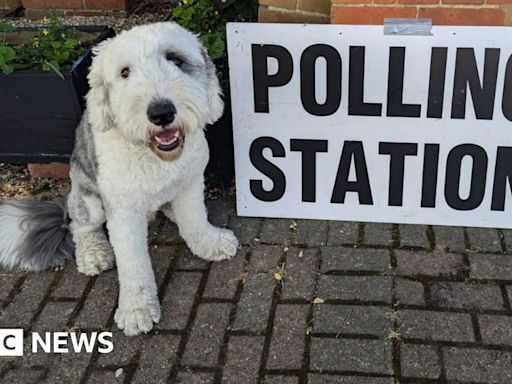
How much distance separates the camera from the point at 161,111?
9.02 feet

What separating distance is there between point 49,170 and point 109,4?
2018 millimetres

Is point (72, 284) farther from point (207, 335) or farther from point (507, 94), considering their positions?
point (507, 94)

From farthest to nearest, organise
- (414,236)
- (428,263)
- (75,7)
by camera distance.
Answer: (75,7)
(414,236)
(428,263)

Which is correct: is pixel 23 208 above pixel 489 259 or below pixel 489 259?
above

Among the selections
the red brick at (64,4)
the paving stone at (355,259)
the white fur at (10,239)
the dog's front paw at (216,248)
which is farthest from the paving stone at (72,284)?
the red brick at (64,4)

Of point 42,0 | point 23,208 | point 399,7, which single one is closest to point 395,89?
point 399,7

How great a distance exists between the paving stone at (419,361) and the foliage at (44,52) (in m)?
2.41

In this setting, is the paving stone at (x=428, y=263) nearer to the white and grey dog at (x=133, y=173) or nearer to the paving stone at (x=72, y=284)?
the white and grey dog at (x=133, y=173)

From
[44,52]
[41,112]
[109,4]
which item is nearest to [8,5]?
[109,4]

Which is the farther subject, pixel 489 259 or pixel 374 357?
pixel 489 259

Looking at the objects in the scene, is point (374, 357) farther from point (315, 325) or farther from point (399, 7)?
point (399, 7)

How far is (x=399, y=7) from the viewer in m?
3.59

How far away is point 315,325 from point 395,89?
4.29 ft

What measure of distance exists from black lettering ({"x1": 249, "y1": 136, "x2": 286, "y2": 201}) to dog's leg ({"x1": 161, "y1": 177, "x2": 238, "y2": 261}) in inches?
13.9
